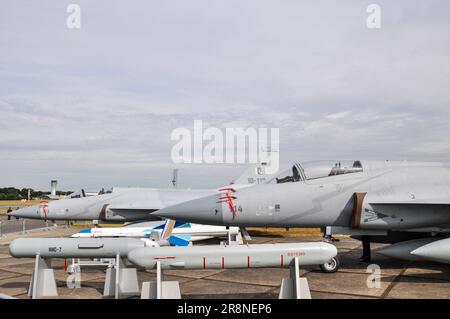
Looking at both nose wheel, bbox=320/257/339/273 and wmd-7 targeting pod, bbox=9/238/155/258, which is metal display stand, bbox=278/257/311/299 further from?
wmd-7 targeting pod, bbox=9/238/155/258

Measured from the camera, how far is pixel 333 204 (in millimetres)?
10047

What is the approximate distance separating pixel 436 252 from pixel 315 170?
11.3 ft

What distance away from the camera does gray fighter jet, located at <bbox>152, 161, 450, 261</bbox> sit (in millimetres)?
9891

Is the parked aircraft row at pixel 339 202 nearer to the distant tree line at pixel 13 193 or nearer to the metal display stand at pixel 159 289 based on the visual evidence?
the metal display stand at pixel 159 289

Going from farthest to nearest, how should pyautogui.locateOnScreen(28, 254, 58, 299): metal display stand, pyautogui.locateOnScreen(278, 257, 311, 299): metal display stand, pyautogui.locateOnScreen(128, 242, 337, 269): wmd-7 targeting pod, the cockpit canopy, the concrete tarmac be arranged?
the cockpit canopy, the concrete tarmac, pyautogui.locateOnScreen(28, 254, 58, 299): metal display stand, pyautogui.locateOnScreen(128, 242, 337, 269): wmd-7 targeting pod, pyautogui.locateOnScreen(278, 257, 311, 299): metal display stand

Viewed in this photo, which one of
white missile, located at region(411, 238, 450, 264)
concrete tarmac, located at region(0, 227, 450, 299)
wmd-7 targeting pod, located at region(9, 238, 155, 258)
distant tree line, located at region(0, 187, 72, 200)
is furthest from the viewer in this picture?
distant tree line, located at region(0, 187, 72, 200)

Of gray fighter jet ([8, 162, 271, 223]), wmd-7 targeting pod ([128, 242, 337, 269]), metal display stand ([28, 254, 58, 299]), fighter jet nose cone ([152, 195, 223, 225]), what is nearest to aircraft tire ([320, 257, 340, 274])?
wmd-7 targeting pod ([128, 242, 337, 269])

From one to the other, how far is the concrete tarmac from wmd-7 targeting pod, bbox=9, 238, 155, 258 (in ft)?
2.78

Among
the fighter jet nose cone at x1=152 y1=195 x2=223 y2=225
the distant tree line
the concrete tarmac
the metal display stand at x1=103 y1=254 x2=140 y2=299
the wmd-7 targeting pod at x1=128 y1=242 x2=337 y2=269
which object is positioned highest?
the fighter jet nose cone at x1=152 y1=195 x2=223 y2=225

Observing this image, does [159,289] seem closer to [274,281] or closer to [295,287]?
[295,287]

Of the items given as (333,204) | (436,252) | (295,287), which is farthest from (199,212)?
(436,252)

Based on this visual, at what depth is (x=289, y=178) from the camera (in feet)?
33.9
